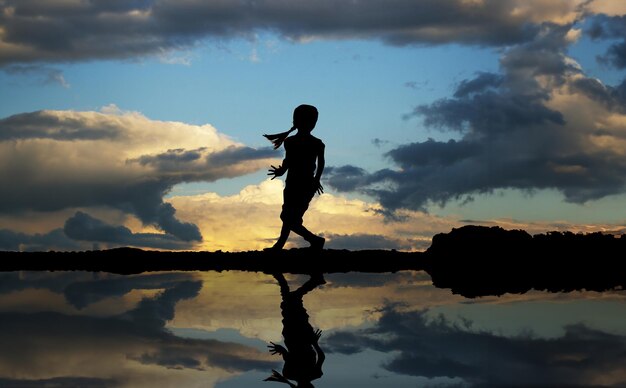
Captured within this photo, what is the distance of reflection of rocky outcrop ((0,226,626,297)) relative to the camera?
42.2ft

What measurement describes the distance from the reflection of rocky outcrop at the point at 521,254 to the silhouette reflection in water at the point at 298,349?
16.9ft

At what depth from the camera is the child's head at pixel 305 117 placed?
500 inches

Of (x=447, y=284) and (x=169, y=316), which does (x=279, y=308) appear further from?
(x=447, y=284)

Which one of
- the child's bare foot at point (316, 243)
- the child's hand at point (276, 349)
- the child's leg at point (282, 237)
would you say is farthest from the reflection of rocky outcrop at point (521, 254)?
the child's hand at point (276, 349)

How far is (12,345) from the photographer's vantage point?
19.4 ft

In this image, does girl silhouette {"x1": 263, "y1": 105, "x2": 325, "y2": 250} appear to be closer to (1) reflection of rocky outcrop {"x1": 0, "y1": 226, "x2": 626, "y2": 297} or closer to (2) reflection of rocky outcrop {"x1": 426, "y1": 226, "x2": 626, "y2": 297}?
(1) reflection of rocky outcrop {"x1": 0, "y1": 226, "x2": 626, "y2": 297}

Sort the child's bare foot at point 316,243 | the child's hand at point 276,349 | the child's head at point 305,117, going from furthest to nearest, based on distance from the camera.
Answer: the child's bare foot at point 316,243 < the child's head at point 305,117 < the child's hand at point 276,349

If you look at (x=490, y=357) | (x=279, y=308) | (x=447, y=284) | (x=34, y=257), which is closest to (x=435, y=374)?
(x=490, y=357)

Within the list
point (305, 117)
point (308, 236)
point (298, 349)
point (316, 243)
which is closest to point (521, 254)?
point (316, 243)

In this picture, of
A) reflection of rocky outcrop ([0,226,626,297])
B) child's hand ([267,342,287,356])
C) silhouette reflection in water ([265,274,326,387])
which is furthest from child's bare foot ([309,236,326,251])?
child's hand ([267,342,287,356])

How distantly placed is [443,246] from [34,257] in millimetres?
7606

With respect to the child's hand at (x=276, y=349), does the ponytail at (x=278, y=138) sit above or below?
above

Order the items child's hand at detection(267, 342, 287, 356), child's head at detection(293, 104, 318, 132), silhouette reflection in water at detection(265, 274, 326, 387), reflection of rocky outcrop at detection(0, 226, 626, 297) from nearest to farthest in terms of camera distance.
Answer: silhouette reflection in water at detection(265, 274, 326, 387), child's hand at detection(267, 342, 287, 356), child's head at detection(293, 104, 318, 132), reflection of rocky outcrop at detection(0, 226, 626, 297)

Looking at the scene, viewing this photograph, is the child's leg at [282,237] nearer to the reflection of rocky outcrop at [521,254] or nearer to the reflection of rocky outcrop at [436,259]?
the reflection of rocky outcrop at [436,259]
